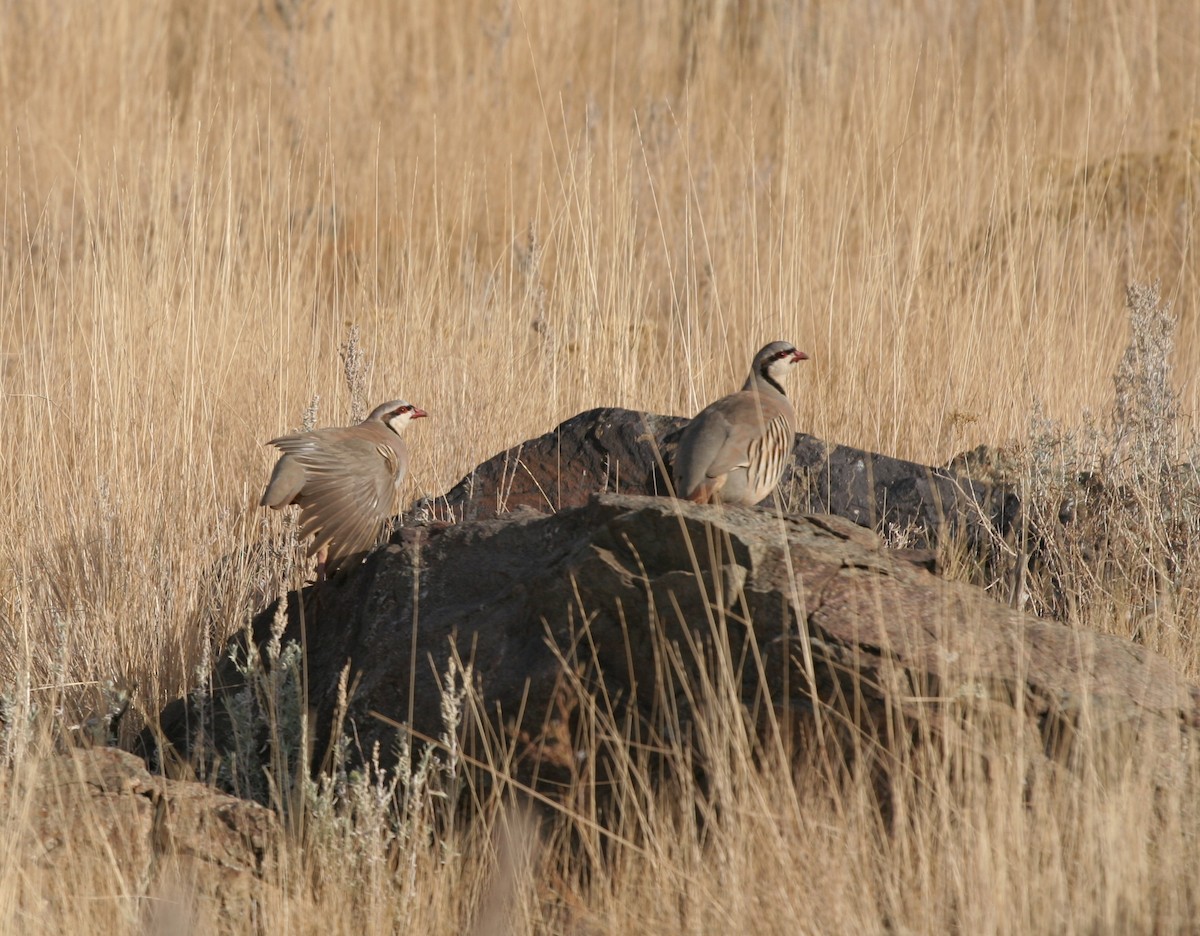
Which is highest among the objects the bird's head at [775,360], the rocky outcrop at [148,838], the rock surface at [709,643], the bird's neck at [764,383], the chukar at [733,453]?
the bird's head at [775,360]

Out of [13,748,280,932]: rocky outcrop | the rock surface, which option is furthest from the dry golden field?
the rock surface

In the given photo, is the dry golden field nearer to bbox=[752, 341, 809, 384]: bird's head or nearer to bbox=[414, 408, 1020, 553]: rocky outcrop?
bbox=[414, 408, 1020, 553]: rocky outcrop

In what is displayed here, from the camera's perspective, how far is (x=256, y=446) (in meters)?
5.52

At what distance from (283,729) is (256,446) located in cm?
217

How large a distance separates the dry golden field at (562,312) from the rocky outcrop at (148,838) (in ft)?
0.18

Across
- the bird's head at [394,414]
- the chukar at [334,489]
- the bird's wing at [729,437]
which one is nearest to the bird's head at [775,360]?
the bird's wing at [729,437]

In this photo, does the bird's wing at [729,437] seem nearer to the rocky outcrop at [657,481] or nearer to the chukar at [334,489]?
the rocky outcrop at [657,481]

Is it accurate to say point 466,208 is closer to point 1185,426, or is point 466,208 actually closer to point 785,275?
point 785,275

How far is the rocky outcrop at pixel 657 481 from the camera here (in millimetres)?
4656

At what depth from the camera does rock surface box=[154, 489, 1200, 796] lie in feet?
9.50

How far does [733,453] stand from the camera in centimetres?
450

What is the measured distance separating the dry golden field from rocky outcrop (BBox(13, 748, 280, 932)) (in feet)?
0.18

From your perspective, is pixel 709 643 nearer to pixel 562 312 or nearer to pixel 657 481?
pixel 657 481

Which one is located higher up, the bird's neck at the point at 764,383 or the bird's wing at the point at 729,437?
the bird's neck at the point at 764,383
